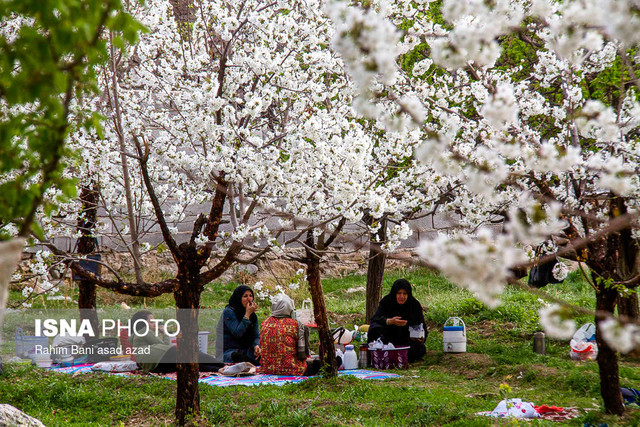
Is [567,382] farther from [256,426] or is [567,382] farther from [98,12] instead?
[98,12]

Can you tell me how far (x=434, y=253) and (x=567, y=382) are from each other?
18.6ft

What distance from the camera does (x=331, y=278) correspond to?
14891 mm

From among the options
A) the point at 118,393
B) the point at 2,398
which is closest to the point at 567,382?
the point at 118,393

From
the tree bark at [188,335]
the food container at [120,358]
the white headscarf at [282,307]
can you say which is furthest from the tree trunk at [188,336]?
the food container at [120,358]

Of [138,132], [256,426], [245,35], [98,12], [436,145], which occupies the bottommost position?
[256,426]

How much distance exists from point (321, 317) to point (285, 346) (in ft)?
2.58

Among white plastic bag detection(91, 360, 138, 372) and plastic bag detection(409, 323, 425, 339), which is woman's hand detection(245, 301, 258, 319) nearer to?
white plastic bag detection(91, 360, 138, 372)

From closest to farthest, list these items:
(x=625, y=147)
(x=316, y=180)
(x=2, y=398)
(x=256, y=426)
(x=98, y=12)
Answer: (x=98, y=12)
(x=625, y=147)
(x=256, y=426)
(x=316, y=180)
(x=2, y=398)

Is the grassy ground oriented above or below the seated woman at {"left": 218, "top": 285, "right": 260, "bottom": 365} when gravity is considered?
below

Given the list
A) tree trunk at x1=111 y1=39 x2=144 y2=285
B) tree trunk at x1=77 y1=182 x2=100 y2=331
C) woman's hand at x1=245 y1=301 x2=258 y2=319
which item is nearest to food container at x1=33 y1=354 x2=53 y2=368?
tree trunk at x1=77 y1=182 x2=100 y2=331

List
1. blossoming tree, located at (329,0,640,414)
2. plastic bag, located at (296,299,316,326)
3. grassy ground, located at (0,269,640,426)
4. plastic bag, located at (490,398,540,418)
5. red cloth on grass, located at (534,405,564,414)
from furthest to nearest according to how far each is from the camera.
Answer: plastic bag, located at (296,299,316,326), grassy ground, located at (0,269,640,426), red cloth on grass, located at (534,405,564,414), plastic bag, located at (490,398,540,418), blossoming tree, located at (329,0,640,414)

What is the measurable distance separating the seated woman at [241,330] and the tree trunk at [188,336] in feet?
10.0

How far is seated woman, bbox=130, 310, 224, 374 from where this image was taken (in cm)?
866

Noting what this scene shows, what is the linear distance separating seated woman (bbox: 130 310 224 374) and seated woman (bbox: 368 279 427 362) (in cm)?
237
